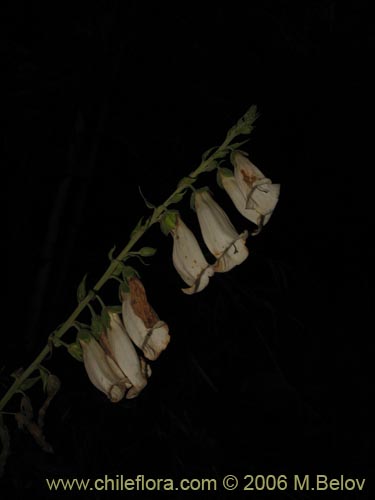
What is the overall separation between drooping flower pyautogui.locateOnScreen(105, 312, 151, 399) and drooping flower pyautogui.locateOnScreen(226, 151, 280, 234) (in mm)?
165

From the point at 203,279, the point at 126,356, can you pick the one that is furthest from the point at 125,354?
the point at 203,279

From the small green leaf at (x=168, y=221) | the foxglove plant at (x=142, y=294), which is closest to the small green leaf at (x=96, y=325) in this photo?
the foxglove plant at (x=142, y=294)

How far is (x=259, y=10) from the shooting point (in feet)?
5.19

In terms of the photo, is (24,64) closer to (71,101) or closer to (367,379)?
(71,101)

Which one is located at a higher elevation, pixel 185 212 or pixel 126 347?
pixel 185 212

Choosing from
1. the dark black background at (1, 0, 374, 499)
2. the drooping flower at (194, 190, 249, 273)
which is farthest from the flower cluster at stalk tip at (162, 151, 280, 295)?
the dark black background at (1, 0, 374, 499)

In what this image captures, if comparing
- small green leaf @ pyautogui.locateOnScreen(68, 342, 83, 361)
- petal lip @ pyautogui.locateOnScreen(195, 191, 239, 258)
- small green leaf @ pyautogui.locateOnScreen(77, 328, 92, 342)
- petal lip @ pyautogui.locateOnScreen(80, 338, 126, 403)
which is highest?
petal lip @ pyautogui.locateOnScreen(195, 191, 239, 258)

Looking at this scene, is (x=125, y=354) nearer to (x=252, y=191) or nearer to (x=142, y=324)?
(x=142, y=324)

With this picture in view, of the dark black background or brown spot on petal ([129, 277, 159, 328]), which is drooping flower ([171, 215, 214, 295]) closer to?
brown spot on petal ([129, 277, 159, 328])

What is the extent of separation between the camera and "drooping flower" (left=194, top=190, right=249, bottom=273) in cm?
70

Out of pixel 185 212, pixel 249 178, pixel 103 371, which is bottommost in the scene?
pixel 103 371

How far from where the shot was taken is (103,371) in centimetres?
66

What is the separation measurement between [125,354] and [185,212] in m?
0.79

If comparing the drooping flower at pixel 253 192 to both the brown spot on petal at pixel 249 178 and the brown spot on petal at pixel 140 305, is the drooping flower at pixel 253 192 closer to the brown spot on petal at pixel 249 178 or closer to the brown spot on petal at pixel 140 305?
the brown spot on petal at pixel 249 178
